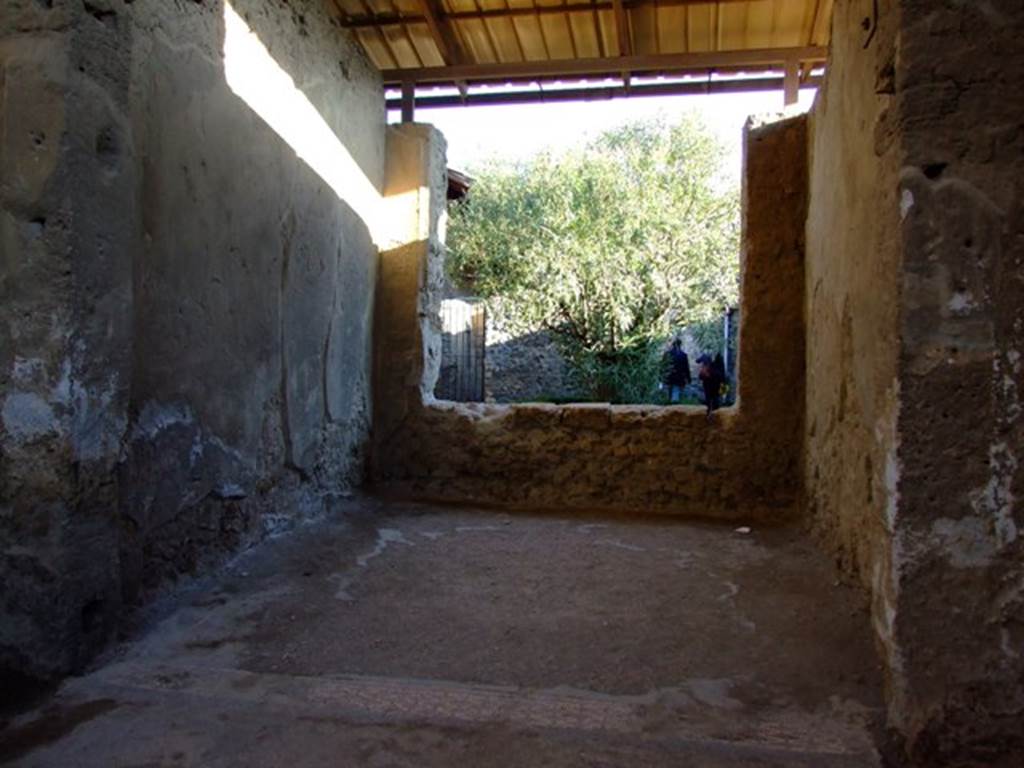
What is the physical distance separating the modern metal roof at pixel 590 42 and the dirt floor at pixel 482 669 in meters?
3.21

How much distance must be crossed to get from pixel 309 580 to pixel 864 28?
9.53ft

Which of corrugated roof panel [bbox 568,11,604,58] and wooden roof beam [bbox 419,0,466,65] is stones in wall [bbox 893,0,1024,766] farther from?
wooden roof beam [bbox 419,0,466,65]

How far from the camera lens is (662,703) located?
214 cm

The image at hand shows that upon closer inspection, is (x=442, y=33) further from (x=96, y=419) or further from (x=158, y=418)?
(x=96, y=419)

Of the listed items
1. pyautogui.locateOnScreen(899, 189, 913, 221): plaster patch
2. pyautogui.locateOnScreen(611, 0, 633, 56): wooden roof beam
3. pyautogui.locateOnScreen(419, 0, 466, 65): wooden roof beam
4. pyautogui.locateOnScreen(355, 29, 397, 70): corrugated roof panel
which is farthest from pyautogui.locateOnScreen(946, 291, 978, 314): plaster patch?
pyautogui.locateOnScreen(355, 29, 397, 70): corrugated roof panel

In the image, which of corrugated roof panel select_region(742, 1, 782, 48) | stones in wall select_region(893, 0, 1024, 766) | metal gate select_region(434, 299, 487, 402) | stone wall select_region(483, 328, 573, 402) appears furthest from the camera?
stone wall select_region(483, 328, 573, 402)

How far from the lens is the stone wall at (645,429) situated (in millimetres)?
4508

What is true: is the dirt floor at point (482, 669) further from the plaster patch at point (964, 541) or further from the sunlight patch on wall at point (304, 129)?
the sunlight patch on wall at point (304, 129)

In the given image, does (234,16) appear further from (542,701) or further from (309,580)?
(542,701)

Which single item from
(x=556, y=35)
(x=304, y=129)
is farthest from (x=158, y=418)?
(x=556, y=35)

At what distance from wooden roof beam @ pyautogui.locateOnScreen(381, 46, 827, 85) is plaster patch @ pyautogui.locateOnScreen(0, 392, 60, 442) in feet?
12.7

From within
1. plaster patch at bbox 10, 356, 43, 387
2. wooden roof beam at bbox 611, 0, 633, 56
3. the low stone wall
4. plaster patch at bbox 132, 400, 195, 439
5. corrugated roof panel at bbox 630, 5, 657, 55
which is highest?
corrugated roof panel at bbox 630, 5, 657, 55

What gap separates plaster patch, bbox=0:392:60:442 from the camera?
2.19 metres

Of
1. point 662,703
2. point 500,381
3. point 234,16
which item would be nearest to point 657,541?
point 662,703
